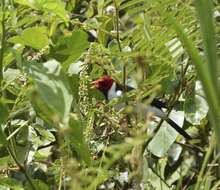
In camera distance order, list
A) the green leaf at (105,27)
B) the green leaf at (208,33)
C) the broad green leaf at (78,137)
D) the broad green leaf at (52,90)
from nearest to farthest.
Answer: the green leaf at (208,33) → the broad green leaf at (52,90) → the broad green leaf at (78,137) → the green leaf at (105,27)

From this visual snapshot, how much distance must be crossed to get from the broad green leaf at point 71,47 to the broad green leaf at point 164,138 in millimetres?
408

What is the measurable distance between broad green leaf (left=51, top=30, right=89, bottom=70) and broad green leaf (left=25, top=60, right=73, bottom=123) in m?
0.33

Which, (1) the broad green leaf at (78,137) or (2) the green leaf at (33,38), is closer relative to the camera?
(1) the broad green leaf at (78,137)

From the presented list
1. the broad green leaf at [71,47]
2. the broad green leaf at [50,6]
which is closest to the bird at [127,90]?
the broad green leaf at [71,47]

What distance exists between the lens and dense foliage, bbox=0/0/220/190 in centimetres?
61

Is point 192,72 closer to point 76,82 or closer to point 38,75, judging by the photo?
point 76,82

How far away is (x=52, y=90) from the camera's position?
80 cm

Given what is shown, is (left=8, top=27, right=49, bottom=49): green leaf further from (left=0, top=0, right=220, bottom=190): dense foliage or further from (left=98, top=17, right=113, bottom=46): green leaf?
(left=98, top=17, right=113, bottom=46): green leaf

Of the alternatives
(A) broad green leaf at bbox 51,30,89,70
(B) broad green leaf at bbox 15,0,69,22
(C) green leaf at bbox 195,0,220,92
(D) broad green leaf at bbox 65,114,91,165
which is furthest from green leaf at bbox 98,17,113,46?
(C) green leaf at bbox 195,0,220,92

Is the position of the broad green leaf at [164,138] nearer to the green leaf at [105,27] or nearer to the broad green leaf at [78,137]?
the green leaf at [105,27]

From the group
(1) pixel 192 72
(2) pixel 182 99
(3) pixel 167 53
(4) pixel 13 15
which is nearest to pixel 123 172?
(2) pixel 182 99

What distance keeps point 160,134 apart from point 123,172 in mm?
140

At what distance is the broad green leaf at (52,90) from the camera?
0.76m

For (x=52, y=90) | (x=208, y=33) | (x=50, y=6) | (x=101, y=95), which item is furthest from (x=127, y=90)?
(x=208, y=33)
